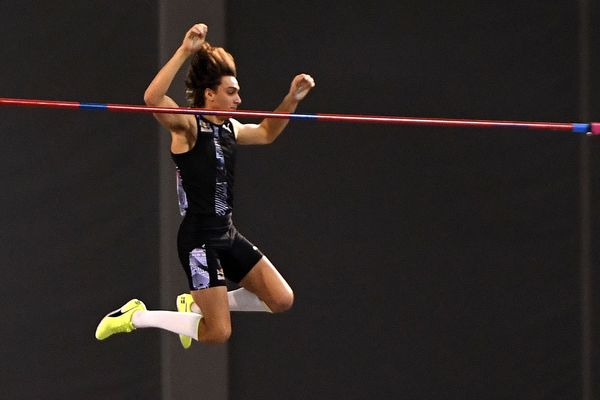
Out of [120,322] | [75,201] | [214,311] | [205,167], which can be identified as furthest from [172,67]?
[75,201]

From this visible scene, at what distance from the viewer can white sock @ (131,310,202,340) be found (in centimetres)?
471

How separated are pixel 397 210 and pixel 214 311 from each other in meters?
1.76

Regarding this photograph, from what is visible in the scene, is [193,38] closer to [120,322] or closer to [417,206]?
[120,322]

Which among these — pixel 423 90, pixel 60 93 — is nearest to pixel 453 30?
pixel 423 90

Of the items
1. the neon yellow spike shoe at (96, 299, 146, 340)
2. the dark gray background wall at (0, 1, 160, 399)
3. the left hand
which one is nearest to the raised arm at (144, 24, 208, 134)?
the left hand

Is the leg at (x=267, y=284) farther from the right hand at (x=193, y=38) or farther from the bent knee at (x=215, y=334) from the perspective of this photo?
the right hand at (x=193, y=38)

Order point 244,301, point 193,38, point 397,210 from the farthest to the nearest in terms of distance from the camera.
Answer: point 397,210, point 244,301, point 193,38

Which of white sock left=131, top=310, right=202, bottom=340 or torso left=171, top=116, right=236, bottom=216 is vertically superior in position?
torso left=171, top=116, right=236, bottom=216

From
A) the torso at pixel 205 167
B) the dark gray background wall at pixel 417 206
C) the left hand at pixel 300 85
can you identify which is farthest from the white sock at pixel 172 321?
the dark gray background wall at pixel 417 206

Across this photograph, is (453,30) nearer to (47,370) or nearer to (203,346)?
(203,346)

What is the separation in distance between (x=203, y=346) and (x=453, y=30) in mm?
1958

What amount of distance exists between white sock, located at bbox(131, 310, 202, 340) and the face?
0.79 meters

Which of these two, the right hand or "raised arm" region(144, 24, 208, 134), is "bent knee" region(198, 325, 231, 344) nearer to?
"raised arm" region(144, 24, 208, 134)

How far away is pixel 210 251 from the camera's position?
4.62m
